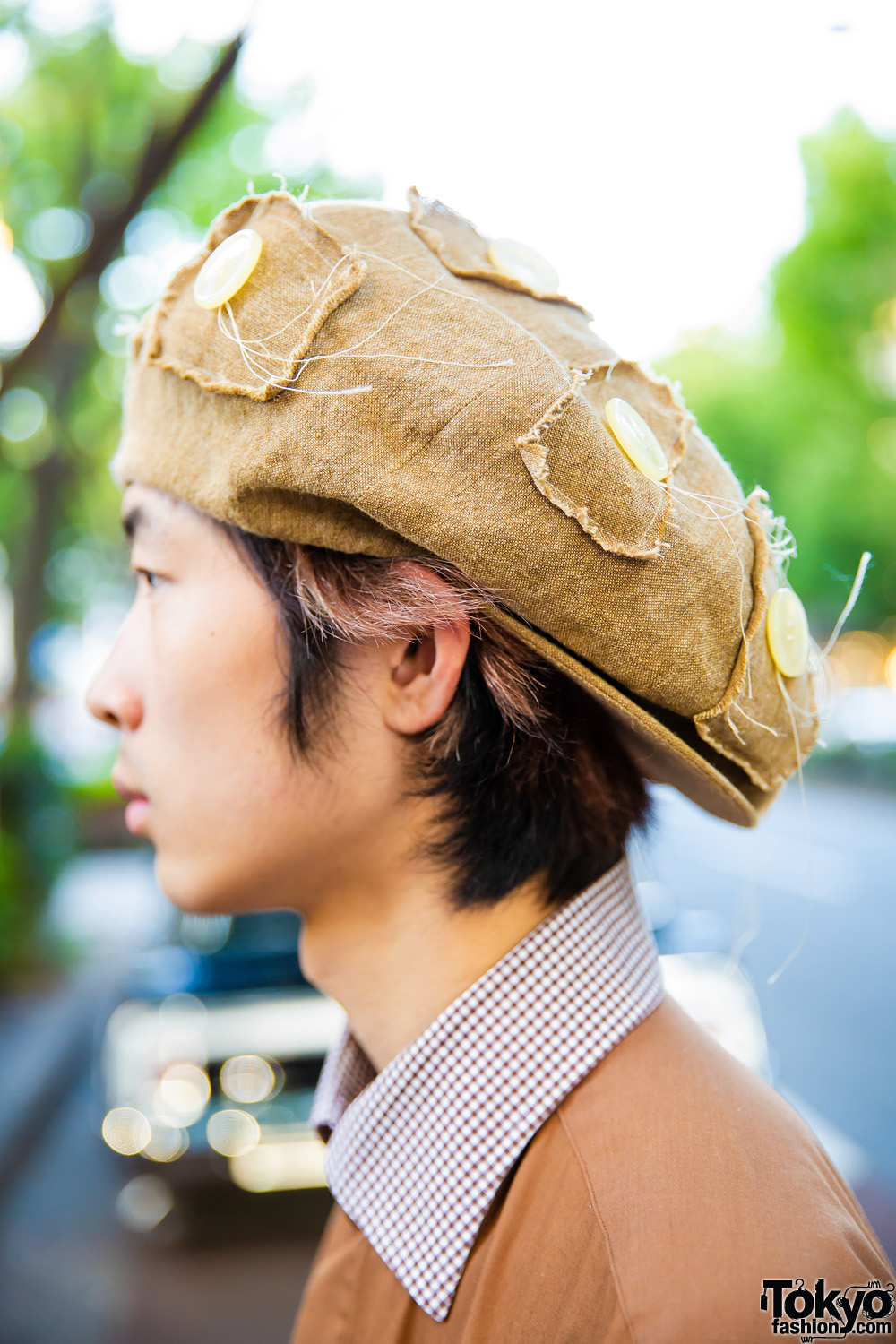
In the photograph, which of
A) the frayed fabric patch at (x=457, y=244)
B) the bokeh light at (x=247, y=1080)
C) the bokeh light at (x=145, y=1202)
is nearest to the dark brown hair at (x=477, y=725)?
the frayed fabric patch at (x=457, y=244)

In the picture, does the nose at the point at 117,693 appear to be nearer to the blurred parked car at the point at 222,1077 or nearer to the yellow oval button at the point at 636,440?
the yellow oval button at the point at 636,440

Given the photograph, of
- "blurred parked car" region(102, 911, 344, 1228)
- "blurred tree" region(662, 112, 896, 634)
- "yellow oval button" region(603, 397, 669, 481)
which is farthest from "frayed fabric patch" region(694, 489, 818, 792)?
"blurred tree" region(662, 112, 896, 634)

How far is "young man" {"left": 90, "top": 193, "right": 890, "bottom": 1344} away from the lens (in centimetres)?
120

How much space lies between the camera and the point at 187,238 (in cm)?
961

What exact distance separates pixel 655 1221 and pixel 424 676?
76 centimetres

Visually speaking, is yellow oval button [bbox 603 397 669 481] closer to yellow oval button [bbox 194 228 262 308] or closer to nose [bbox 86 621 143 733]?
yellow oval button [bbox 194 228 262 308]

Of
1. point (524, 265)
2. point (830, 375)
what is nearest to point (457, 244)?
point (524, 265)

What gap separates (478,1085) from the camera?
1.36m

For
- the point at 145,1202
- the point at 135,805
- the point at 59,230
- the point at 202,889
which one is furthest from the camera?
the point at 59,230

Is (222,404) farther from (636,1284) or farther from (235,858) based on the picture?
(636,1284)

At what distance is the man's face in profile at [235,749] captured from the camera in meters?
1.46

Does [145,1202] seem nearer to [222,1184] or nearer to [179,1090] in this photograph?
[222,1184]

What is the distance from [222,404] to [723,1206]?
47.1 inches

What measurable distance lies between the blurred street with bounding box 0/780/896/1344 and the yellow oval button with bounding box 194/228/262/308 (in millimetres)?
1086
